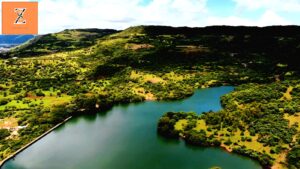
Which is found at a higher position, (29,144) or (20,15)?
(20,15)

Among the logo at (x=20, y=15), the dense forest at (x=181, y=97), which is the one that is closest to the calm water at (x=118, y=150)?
the dense forest at (x=181, y=97)

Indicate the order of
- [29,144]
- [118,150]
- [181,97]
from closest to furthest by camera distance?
[118,150] < [29,144] < [181,97]

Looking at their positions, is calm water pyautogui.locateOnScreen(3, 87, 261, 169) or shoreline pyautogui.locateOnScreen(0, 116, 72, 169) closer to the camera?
calm water pyautogui.locateOnScreen(3, 87, 261, 169)

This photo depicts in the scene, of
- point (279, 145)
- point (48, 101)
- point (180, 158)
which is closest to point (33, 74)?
point (48, 101)

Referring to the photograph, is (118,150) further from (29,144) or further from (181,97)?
(181,97)

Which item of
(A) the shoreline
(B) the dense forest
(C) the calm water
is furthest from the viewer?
(B) the dense forest

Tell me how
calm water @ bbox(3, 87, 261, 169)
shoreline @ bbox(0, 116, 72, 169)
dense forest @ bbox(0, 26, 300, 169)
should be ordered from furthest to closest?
dense forest @ bbox(0, 26, 300, 169), shoreline @ bbox(0, 116, 72, 169), calm water @ bbox(3, 87, 261, 169)

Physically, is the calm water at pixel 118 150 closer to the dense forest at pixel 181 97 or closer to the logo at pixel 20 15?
the dense forest at pixel 181 97

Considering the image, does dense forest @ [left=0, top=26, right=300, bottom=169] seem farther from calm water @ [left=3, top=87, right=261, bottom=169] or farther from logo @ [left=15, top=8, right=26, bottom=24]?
logo @ [left=15, top=8, right=26, bottom=24]

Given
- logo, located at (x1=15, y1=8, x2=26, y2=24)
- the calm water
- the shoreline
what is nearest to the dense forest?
the shoreline

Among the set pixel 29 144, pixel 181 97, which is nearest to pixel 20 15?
pixel 29 144
